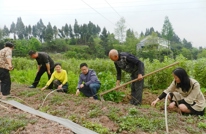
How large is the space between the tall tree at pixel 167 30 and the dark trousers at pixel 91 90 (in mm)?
35286

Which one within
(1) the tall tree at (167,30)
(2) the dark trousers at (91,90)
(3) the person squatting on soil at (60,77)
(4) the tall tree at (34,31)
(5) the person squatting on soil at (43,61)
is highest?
(4) the tall tree at (34,31)

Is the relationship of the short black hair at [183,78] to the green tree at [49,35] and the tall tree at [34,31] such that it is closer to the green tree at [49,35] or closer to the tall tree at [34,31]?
the green tree at [49,35]

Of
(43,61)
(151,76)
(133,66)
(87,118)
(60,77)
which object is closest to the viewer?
(87,118)

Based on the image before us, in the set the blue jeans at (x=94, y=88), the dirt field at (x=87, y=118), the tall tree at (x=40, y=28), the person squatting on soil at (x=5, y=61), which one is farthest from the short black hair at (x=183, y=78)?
the tall tree at (x=40, y=28)

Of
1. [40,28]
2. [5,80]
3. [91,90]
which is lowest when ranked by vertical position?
[91,90]

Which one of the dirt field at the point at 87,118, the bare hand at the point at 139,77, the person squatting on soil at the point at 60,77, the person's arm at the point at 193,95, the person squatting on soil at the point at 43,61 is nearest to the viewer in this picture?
the dirt field at the point at 87,118

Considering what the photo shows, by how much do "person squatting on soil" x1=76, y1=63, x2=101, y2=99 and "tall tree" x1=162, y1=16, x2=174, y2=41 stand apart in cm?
3528

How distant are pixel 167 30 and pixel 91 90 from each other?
36.5 meters

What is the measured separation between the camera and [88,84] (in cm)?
576

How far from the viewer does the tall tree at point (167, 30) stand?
39.0m

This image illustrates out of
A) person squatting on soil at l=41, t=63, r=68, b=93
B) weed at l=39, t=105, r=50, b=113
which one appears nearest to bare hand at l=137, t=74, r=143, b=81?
weed at l=39, t=105, r=50, b=113

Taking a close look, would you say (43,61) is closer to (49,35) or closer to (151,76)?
(151,76)

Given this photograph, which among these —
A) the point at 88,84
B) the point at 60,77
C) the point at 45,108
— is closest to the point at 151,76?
the point at 88,84

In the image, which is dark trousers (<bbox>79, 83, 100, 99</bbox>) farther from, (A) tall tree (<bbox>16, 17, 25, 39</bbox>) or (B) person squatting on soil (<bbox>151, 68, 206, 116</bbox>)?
(A) tall tree (<bbox>16, 17, 25, 39</bbox>)
